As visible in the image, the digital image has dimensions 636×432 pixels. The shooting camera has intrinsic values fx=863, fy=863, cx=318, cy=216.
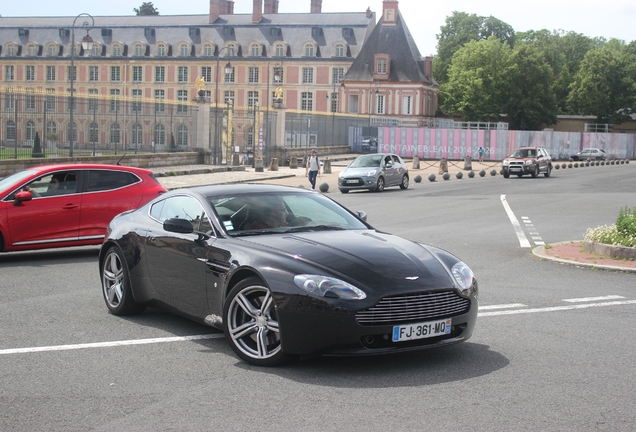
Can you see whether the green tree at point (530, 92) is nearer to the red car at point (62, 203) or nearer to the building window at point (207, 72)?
the building window at point (207, 72)

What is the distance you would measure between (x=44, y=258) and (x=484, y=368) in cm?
924

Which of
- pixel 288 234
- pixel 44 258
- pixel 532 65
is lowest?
pixel 44 258

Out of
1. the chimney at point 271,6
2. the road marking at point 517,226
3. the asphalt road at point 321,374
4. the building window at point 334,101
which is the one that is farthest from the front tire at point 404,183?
the chimney at point 271,6

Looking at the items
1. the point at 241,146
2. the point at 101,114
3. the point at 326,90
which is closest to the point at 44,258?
the point at 101,114

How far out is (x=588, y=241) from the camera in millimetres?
13922

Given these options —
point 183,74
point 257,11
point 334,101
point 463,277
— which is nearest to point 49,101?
point 463,277

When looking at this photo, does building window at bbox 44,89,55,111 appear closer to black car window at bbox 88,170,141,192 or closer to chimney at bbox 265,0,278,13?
black car window at bbox 88,170,141,192

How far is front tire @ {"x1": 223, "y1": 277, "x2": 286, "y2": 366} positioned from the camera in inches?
253

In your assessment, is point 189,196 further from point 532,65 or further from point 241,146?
point 532,65

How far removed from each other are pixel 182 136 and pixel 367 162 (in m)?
13.6

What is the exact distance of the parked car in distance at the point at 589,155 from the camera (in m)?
78.4

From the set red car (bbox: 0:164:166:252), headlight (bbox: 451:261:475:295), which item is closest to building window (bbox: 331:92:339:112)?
red car (bbox: 0:164:166:252)

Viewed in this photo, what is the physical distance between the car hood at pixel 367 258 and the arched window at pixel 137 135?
34024 millimetres

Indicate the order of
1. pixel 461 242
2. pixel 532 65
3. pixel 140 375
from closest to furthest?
1. pixel 140 375
2. pixel 461 242
3. pixel 532 65
